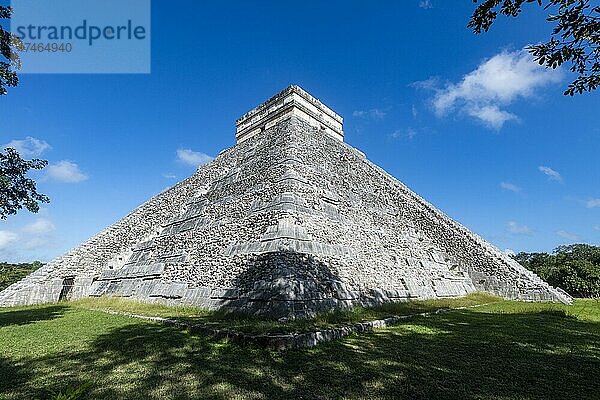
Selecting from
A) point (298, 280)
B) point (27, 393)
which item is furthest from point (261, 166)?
point (27, 393)

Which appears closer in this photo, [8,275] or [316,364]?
A: [316,364]

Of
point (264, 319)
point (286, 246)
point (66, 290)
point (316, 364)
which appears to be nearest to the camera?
point (316, 364)

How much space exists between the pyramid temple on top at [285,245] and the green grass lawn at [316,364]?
2300 mm

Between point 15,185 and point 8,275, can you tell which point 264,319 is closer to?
point 15,185

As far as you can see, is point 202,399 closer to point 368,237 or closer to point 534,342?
point 534,342

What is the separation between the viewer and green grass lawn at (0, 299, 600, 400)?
12.3ft

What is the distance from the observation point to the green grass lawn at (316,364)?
12.3 feet

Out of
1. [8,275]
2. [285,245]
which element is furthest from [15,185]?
[8,275]

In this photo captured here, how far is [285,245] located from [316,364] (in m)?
4.24

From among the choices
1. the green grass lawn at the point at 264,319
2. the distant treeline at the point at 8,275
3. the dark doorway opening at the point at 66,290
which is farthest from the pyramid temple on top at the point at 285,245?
the distant treeline at the point at 8,275

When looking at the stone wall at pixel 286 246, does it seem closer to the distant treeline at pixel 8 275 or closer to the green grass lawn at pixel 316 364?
Result: the green grass lawn at pixel 316 364

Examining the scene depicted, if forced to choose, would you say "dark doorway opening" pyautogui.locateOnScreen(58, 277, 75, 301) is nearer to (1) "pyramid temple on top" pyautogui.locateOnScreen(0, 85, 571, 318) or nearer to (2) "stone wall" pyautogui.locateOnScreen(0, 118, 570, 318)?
(1) "pyramid temple on top" pyautogui.locateOnScreen(0, 85, 571, 318)

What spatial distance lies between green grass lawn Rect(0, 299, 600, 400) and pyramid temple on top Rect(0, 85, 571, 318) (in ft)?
7.55

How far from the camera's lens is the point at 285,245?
8.75 metres
